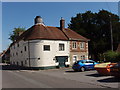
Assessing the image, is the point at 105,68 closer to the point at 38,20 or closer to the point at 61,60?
the point at 61,60

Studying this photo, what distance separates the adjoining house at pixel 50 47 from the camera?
30672mm

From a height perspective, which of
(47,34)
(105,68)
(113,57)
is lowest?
(105,68)

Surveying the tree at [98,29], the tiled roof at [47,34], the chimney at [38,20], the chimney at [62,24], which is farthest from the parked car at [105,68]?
the tree at [98,29]

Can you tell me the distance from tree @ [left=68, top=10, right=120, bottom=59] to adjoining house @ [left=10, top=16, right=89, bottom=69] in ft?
37.4

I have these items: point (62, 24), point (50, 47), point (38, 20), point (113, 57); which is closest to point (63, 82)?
point (113, 57)

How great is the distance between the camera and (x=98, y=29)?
47375mm

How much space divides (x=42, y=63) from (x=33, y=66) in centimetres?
168

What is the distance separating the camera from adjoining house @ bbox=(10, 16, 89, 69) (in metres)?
30.7

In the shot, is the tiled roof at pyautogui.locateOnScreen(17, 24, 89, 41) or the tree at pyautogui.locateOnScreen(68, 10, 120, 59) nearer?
the tiled roof at pyautogui.locateOnScreen(17, 24, 89, 41)

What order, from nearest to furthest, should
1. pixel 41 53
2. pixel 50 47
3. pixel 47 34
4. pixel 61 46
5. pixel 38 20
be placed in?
pixel 41 53 < pixel 50 47 < pixel 47 34 < pixel 61 46 < pixel 38 20

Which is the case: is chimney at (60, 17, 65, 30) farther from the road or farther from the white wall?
the road

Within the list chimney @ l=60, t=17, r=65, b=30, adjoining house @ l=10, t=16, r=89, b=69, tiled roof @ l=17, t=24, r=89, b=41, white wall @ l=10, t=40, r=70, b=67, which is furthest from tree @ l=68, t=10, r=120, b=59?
white wall @ l=10, t=40, r=70, b=67

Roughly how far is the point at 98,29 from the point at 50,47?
20175mm

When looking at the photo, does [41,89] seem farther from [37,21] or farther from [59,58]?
[37,21]
